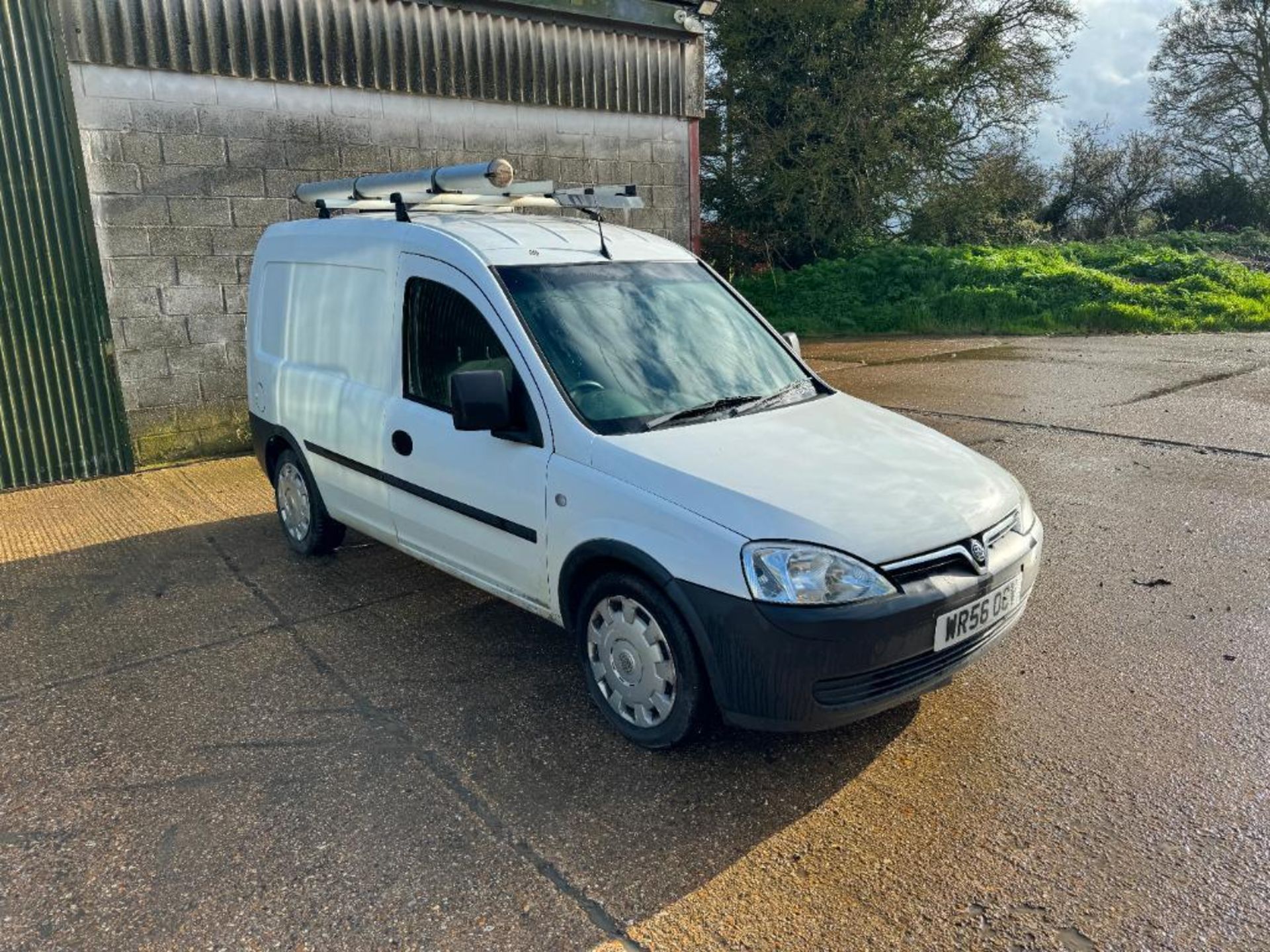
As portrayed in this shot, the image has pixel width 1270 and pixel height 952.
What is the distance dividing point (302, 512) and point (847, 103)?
639 inches

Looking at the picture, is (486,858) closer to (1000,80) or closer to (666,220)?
(666,220)

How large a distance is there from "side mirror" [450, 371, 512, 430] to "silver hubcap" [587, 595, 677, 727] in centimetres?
81

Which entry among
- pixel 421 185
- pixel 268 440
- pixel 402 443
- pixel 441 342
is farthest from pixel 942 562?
pixel 268 440

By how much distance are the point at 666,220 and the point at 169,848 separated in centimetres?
870

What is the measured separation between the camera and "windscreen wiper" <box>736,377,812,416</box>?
3900 millimetres

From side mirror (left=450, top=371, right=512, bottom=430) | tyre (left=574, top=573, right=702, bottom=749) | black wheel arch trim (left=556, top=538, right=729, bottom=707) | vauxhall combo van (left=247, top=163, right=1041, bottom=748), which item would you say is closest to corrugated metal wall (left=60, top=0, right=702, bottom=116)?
vauxhall combo van (left=247, top=163, right=1041, bottom=748)

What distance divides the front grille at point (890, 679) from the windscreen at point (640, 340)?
1188 mm

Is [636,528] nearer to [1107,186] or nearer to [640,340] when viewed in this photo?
[640,340]

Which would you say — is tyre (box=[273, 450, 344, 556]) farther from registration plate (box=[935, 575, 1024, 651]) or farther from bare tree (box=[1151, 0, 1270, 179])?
bare tree (box=[1151, 0, 1270, 179])

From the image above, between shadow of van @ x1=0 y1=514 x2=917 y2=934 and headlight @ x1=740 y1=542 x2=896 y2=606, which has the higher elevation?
headlight @ x1=740 y1=542 x2=896 y2=606

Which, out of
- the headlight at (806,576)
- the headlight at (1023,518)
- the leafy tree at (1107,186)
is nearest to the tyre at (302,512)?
the headlight at (806,576)

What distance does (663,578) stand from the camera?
3139mm

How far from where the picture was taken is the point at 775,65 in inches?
756

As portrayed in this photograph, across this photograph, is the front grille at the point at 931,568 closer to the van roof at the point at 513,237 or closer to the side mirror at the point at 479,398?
the side mirror at the point at 479,398
